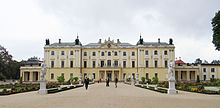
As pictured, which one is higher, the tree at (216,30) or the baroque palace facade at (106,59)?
the tree at (216,30)

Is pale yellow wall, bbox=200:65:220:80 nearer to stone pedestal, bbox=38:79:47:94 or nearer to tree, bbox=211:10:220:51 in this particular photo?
tree, bbox=211:10:220:51

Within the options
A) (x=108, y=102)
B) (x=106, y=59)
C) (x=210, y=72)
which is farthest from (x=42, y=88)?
(x=210, y=72)

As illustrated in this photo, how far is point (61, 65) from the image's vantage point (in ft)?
174

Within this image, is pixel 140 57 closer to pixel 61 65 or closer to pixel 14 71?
pixel 61 65

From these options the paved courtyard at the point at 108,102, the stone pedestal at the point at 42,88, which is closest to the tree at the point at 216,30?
the paved courtyard at the point at 108,102

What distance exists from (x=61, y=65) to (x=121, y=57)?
Result: 14.9 m

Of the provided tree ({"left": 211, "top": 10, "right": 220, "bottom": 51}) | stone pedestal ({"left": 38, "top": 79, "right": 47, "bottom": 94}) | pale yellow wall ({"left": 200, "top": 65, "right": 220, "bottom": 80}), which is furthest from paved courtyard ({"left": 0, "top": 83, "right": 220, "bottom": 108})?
pale yellow wall ({"left": 200, "top": 65, "right": 220, "bottom": 80})

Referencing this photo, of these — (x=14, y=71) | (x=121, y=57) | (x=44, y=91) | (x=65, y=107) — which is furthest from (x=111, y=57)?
(x=65, y=107)

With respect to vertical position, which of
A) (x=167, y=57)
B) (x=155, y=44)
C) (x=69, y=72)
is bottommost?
(x=69, y=72)

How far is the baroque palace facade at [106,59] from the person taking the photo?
51.8 metres

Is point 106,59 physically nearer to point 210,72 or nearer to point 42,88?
point 210,72

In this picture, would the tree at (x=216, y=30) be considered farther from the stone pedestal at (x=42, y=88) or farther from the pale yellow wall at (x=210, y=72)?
the stone pedestal at (x=42, y=88)

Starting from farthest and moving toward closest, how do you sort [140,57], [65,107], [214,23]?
[140,57], [214,23], [65,107]

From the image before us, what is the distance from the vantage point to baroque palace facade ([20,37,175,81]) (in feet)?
170
